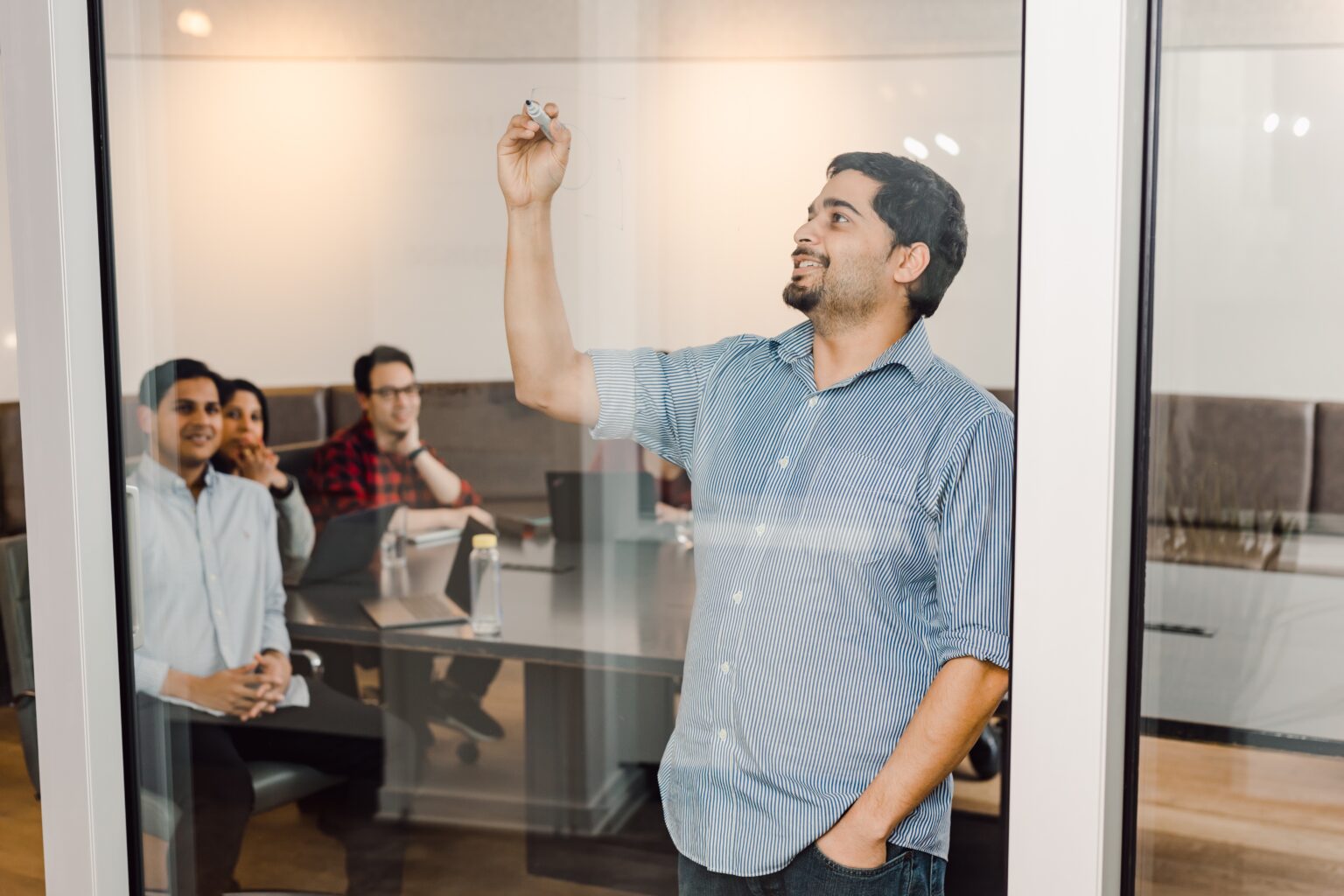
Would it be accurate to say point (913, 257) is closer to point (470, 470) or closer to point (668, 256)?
point (668, 256)

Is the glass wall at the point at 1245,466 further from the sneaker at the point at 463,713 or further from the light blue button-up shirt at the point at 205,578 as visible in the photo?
the sneaker at the point at 463,713

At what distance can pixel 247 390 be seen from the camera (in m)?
2.09

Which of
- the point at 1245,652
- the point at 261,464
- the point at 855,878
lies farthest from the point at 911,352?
the point at 261,464

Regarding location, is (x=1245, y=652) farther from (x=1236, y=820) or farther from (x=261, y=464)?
(x=261, y=464)

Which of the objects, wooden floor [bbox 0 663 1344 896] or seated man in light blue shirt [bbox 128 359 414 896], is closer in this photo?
wooden floor [bbox 0 663 1344 896]

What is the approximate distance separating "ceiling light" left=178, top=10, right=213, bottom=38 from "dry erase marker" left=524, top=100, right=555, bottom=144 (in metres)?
0.66

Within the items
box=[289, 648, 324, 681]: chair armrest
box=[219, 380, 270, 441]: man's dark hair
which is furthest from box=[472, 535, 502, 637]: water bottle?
box=[219, 380, 270, 441]: man's dark hair

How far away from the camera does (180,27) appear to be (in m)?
1.67

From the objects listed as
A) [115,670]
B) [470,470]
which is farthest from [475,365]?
[115,670]

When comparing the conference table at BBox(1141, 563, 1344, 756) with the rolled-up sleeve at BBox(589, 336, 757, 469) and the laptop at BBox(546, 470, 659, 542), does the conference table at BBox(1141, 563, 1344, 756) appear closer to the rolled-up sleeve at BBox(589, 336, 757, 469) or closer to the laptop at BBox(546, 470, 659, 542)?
the rolled-up sleeve at BBox(589, 336, 757, 469)

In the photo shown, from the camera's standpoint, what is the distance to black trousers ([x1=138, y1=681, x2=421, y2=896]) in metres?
1.69

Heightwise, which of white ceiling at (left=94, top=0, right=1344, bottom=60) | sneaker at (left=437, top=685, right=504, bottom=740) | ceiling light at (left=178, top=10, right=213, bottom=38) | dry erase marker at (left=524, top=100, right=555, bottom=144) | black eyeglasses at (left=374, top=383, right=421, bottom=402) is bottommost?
sneaker at (left=437, top=685, right=504, bottom=740)

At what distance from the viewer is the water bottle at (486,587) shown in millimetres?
2154

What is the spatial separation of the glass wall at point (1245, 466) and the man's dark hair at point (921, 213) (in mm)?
186
